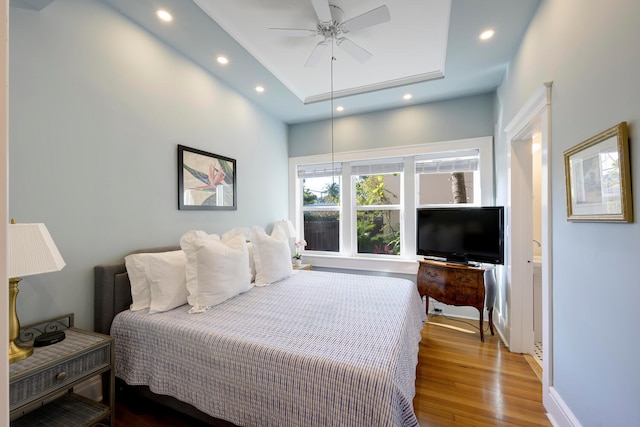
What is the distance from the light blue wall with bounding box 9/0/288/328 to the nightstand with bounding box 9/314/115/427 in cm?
35

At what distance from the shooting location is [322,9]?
1.81 meters

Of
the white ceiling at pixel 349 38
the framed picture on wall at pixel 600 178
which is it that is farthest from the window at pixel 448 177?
the framed picture on wall at pixel 600 178

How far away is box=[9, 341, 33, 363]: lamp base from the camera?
1260 mm

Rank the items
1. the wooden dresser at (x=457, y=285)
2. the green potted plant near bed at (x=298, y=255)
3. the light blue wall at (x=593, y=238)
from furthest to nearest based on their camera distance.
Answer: the green potted plant near bed at (x=298, y=255), the wooden dresser at (x=457, y=285), the light blue wall at (x=593, y=238)

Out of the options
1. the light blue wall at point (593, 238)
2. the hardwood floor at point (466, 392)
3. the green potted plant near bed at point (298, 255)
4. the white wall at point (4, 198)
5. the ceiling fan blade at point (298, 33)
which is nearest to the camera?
the white wall at point (4, 198)

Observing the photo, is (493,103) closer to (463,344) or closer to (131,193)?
(463,344)

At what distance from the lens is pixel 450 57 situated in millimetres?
2510

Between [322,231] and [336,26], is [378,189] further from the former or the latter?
[336,26]

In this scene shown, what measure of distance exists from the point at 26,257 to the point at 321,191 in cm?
345

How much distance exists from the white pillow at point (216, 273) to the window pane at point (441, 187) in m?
2.70

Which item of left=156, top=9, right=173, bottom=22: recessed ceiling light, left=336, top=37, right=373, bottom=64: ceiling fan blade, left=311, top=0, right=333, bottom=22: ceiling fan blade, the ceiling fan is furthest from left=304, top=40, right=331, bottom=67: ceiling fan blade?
left=156, top=9, right=173, bottom=22: recessed ceiling light

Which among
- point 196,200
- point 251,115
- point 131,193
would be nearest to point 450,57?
point 251,115

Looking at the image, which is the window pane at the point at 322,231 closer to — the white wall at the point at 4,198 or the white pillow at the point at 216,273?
the white pillow at the point at 216,273

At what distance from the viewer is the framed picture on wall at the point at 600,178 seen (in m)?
1.09
